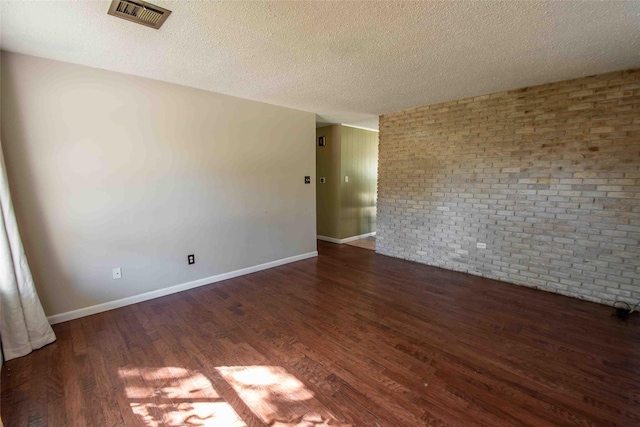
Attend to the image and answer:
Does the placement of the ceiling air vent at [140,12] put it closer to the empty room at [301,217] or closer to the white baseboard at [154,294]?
the empty room at [301,217]

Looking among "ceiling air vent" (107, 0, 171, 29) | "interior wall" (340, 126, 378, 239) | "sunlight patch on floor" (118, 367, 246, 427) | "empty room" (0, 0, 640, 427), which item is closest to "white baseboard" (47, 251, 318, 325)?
"empty room" (0, 0, 640, 427)

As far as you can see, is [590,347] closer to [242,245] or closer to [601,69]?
[601,69]

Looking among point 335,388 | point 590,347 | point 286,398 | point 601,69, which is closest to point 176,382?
point 286,398

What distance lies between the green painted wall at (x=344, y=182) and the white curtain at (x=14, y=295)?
4.46 metres

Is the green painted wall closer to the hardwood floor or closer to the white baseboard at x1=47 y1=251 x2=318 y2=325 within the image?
the white baseboard at x1=47 y1=251 x2=318 y2=325

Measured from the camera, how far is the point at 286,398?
5.61ft

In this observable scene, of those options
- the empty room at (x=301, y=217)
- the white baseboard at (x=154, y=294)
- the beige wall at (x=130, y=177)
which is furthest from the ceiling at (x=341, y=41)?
the white baseboard at (x=154, y=294)

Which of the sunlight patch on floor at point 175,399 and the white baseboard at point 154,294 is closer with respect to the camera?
the sunlight patch on floor at point 175,399

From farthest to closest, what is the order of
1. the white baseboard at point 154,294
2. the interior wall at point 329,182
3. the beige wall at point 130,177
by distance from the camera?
the interior wall at point 329,182 → the white baseboard at point 154,294 → the beige wall at point 130,177

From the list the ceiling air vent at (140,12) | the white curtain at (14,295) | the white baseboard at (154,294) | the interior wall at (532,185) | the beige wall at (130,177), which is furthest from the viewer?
the interior wall at (532,185)

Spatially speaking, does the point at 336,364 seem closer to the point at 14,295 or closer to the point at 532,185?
the point at 14,295

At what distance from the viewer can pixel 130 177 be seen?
290 cm

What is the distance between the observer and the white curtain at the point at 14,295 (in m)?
2.02

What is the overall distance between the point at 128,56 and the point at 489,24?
9.46 feet
